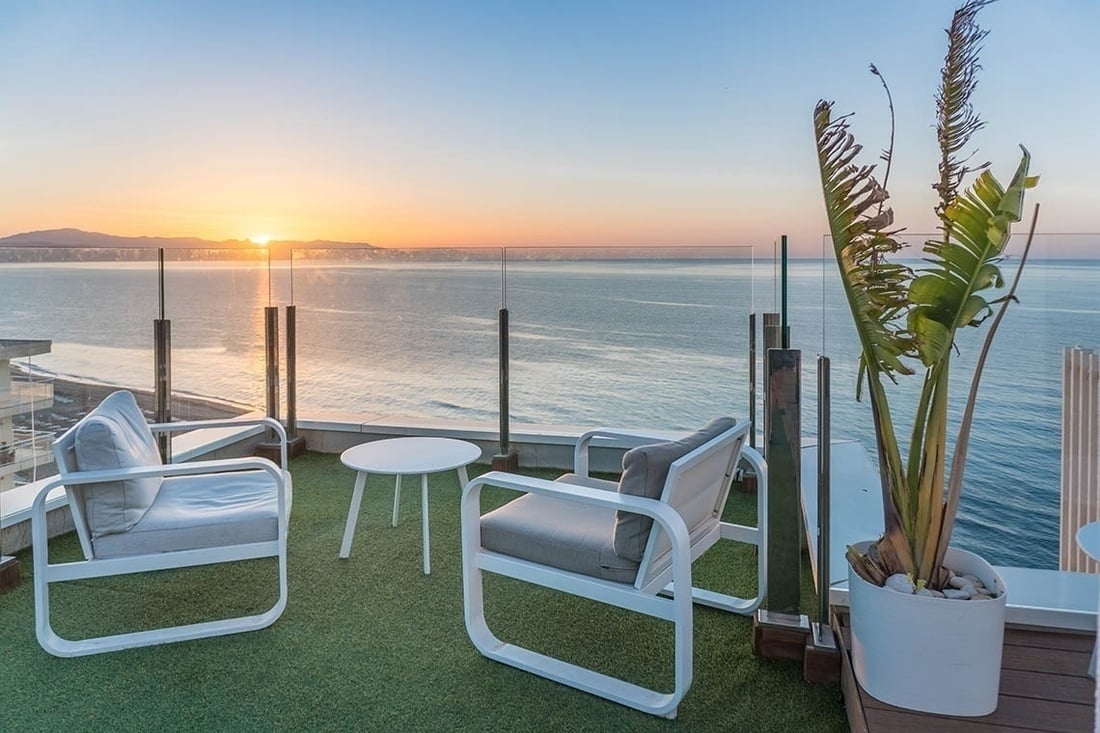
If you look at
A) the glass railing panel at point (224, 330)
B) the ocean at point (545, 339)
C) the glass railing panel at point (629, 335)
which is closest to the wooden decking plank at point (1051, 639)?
the ocean at point (545, 339)

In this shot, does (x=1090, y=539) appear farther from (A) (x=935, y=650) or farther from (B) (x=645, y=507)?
(B) (x=645, y=507)

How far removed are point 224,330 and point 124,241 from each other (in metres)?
1.42

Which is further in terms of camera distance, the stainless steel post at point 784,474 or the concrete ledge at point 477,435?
the concrete ledge at point 477,435

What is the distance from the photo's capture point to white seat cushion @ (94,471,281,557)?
7.62 ft

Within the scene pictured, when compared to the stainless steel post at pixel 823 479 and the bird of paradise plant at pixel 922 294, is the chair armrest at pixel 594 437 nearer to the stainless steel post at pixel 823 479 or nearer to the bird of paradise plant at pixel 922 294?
the stainless steel post at pixel 823 479

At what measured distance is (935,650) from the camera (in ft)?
5.57

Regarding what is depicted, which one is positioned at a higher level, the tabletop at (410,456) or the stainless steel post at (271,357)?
the stainless steel post at (271,357)

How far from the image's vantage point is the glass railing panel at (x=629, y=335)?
4.56 metres

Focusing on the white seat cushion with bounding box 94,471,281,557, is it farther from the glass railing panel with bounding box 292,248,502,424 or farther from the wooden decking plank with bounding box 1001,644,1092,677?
the wooden decking plank with bounding box 1001,644,1092,677

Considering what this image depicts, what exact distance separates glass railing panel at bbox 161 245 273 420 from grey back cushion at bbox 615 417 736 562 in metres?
3.40

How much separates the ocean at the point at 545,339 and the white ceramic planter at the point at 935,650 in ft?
2.11

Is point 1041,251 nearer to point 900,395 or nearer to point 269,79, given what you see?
point 900,395

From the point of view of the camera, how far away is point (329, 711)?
6.46 ft

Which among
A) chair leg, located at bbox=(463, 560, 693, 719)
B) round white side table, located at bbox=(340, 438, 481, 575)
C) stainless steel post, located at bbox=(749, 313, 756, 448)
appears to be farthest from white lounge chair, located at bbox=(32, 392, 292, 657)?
stainless steel post, located at bbox=(749, 313, 756, 448)
